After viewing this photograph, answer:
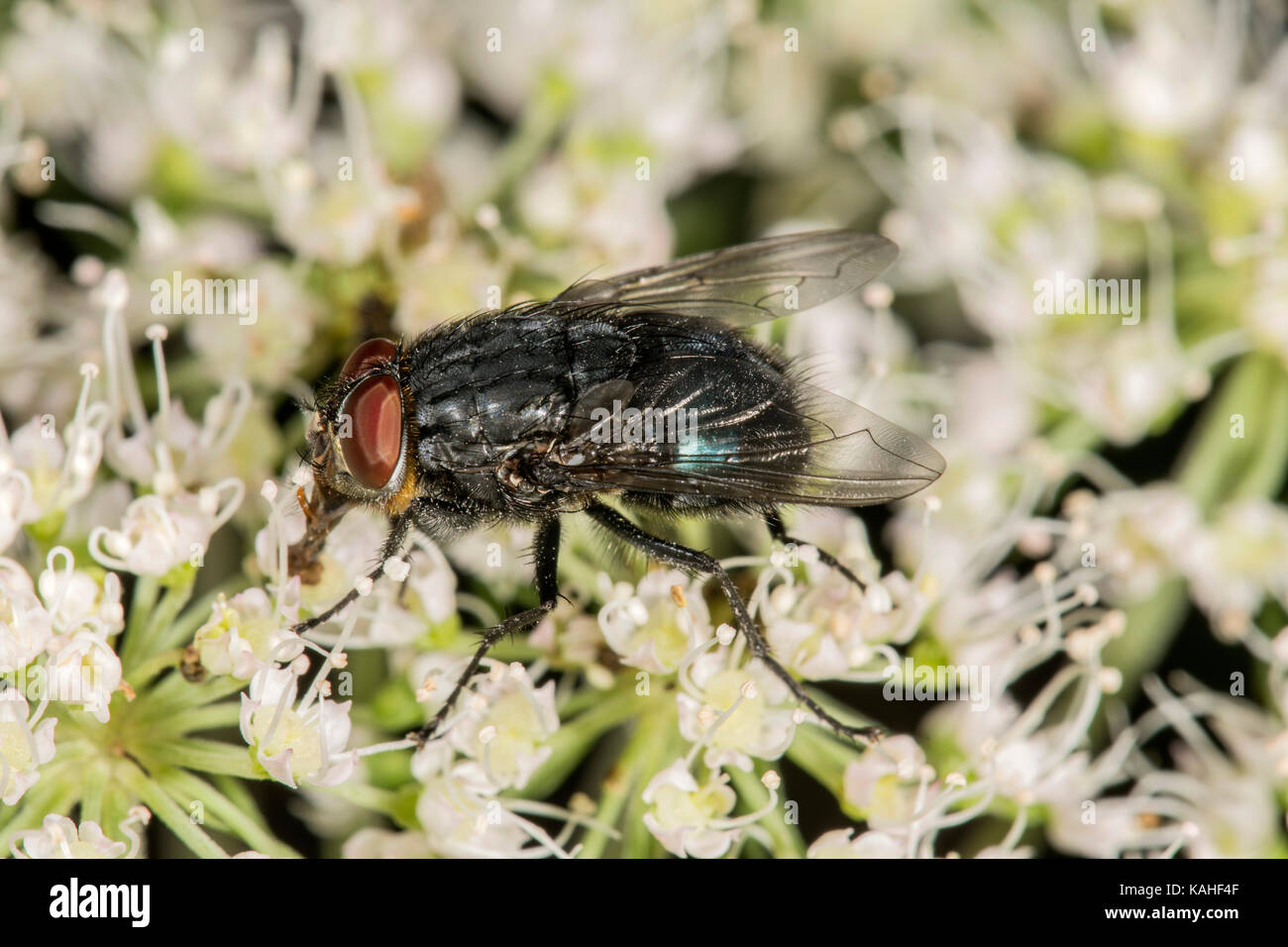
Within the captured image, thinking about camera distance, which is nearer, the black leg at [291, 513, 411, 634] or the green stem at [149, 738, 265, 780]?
the green stem at [149, 738, 265, 780]

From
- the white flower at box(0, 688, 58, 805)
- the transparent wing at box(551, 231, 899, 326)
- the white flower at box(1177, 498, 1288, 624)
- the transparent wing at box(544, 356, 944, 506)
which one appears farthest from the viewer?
the white flower at box(1177, 498, 1288, 624)

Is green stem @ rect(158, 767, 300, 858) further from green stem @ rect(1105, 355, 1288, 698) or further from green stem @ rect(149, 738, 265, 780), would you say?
green stem @ rect(1105, 355, 1288, 698)

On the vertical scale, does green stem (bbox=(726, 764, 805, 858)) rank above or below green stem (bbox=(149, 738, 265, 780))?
below

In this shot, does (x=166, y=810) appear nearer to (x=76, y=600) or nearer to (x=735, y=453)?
(x=76, y=600)

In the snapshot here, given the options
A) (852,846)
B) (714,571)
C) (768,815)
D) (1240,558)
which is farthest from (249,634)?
(1240,558)

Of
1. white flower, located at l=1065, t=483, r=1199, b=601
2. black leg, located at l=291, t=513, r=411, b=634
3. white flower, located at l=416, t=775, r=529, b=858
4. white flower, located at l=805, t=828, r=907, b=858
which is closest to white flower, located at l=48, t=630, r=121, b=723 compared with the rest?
black leg, located at l=291, t=513, r=411, b=634

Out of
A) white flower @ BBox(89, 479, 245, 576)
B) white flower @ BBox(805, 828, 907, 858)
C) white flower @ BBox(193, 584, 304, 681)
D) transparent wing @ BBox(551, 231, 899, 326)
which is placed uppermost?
transparent wing @ BBox(551, 231, 899, 326)

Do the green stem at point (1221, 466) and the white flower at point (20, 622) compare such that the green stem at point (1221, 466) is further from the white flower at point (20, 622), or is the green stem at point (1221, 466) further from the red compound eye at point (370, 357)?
the white flower at point (20, 622)
